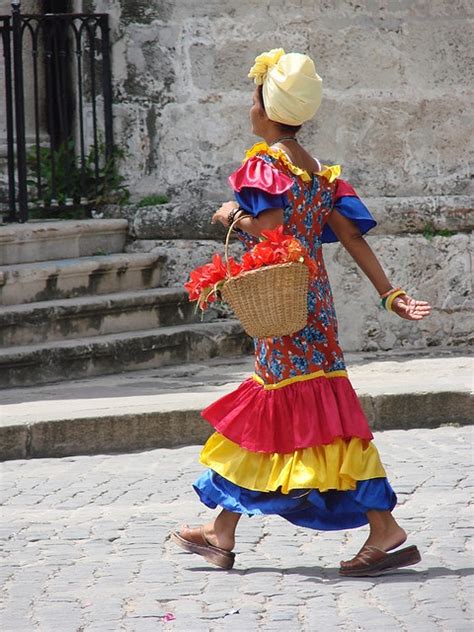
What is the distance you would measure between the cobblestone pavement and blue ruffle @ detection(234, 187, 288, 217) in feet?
3.63

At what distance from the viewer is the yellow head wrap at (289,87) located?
480 centimetres

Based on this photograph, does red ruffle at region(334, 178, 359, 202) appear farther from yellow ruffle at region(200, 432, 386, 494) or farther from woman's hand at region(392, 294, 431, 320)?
yellow ruffle at region(200, 432, 386, 494)

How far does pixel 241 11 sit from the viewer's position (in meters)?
9.02

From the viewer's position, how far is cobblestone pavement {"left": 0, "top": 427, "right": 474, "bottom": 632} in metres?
4.21

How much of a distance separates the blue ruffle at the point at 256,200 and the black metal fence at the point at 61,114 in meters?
4.36

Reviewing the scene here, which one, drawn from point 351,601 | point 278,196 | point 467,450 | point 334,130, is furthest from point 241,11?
point 351,601

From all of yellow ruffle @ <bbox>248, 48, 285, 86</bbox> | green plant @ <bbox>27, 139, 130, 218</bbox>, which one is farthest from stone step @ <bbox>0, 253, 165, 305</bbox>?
yellow ruffle @ <bbox>248, 48, 285, 86</bbox>

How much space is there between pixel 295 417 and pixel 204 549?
0.52 metres

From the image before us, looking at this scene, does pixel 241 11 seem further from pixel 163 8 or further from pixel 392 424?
pixel 392 424

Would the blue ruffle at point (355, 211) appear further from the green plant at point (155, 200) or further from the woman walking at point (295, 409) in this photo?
the green plant at point (155, 200)

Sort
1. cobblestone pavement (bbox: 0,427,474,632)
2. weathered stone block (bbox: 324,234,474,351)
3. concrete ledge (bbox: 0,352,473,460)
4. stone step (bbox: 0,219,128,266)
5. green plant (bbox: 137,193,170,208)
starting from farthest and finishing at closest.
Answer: green plant (bbox: 137,193,170,208) → weathered stone block (bbox: 324,234,474,351) → stone step (bbox: 0,219,128,266) → concrete ledge (bbox: 0,352,473,460) → cobblestone pavement (bbox: 0,427,474,632)

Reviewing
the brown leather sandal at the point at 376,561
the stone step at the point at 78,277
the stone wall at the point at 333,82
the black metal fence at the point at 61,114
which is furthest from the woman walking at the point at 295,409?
the black metal fence at the point at 61,114

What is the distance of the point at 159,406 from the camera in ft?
23.0

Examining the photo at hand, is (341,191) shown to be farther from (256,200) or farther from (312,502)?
(312,502)
